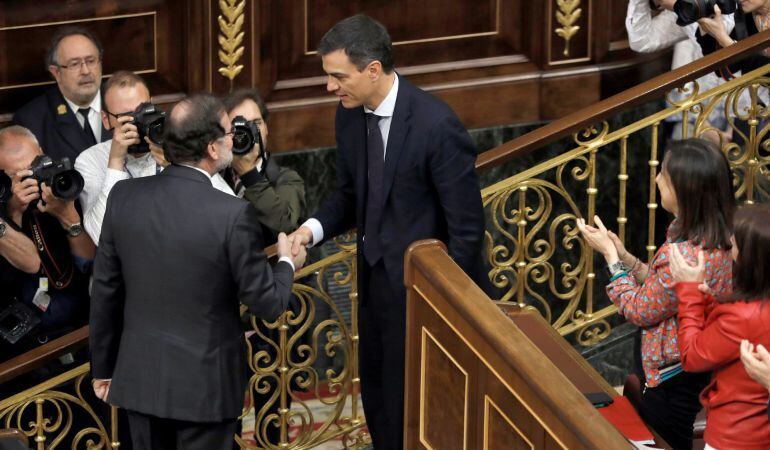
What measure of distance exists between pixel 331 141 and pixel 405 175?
222 centimetres

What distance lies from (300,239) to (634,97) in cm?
157

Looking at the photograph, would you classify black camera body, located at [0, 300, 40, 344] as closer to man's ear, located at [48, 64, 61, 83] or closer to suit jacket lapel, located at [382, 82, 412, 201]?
man's ear, located at [48, 64, 61, 83]

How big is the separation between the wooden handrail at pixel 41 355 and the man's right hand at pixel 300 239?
0.80m

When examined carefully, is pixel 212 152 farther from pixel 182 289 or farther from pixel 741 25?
pixel 741 25

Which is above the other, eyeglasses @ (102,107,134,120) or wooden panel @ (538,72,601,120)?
eyeglasses @ (102,107,134,120)

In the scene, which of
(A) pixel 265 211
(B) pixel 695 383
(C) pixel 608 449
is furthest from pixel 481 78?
(C) pixel 608 449

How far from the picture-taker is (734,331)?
4.15 m

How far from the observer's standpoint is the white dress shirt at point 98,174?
209 inches

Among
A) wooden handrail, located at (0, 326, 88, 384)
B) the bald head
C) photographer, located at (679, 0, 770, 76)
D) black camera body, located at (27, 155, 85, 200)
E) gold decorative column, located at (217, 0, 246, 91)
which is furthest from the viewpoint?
gold decorative column, located at (217, 0, 246, 91)

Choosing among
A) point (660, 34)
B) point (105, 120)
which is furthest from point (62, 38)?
A: point (660, 34)

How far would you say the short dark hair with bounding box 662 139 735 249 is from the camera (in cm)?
449

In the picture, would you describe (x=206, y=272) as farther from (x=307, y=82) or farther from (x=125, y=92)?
(x=307, y=82)

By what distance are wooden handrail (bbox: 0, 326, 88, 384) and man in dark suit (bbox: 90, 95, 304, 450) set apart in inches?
25.9

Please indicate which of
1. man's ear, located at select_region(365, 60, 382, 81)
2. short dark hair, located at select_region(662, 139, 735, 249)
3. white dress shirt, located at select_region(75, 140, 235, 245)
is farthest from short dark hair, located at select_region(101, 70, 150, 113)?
short dark hair, located at select_region(662, 139, 735, 249)
